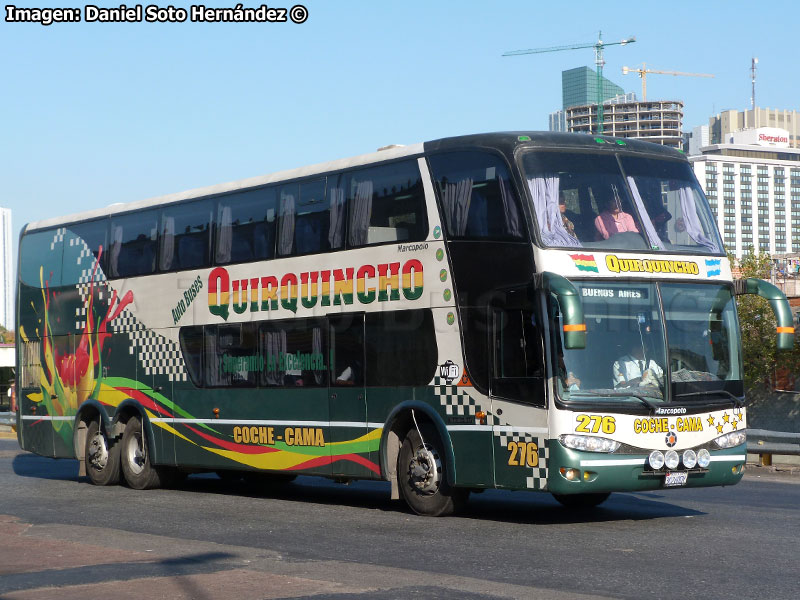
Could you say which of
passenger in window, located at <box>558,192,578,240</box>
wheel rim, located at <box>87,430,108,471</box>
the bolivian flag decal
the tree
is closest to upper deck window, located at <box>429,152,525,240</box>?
passenger in window, located at <box>558,192,578,240</box>

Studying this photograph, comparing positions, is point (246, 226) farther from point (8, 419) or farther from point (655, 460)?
point (8, 419)

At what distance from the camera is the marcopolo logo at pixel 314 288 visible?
1416 centimetres

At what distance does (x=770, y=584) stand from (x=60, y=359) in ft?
46.7

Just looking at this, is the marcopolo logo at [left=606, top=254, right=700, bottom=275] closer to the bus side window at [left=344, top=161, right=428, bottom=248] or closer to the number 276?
the number 276

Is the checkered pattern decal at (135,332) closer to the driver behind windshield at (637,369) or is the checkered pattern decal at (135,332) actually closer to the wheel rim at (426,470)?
the wheel rim at (426,470)

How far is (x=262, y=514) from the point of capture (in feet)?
47.8

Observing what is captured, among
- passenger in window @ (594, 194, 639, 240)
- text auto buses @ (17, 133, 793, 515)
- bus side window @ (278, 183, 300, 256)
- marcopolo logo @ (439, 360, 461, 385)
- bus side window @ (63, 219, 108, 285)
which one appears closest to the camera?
text auto buses @ (17, 133, 793, 515)

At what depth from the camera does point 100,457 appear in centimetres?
1950

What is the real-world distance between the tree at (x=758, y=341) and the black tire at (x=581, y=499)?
34645mm

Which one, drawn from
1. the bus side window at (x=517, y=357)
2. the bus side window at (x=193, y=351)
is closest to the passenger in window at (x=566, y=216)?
the bus side window at (x=517, y=357)

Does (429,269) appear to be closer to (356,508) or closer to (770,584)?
(356,508)

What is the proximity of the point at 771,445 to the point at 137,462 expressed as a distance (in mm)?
9921

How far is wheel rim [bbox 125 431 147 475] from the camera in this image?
1884cm

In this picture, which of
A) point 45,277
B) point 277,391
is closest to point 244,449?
point 277,391
